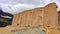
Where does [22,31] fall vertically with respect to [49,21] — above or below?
below

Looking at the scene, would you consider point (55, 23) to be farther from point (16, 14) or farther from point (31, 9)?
point (16, 14)

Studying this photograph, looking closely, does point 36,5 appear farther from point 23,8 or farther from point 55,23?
point 55,23

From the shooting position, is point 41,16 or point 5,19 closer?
point 41,16

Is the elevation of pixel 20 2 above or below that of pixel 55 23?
above

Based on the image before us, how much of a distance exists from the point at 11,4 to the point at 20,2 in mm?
93

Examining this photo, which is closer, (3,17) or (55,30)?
(55,30)

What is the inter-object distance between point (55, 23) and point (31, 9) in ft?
0.97

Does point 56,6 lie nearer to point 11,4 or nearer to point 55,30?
point 55,30

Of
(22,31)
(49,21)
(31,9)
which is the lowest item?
(22,31)

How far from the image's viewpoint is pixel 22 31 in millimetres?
1321

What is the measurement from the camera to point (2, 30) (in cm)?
143

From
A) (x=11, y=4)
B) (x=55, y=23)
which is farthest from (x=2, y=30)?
(x=55, y=23)

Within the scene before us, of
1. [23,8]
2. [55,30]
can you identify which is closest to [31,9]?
[23,8]

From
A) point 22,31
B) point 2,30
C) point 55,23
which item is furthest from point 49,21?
point 2,30
